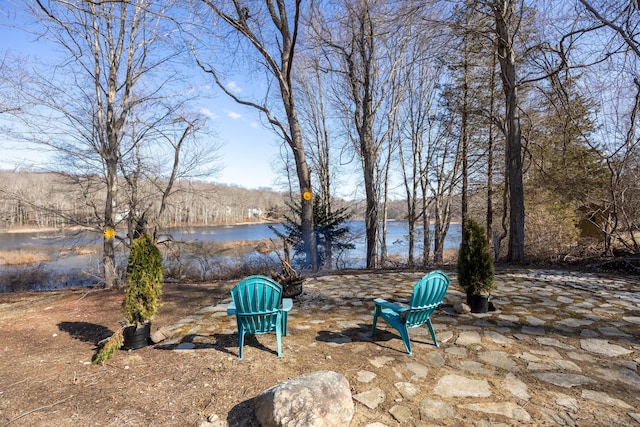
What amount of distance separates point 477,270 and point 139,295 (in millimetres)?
3775

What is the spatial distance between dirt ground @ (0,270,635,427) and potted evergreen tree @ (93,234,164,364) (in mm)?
150

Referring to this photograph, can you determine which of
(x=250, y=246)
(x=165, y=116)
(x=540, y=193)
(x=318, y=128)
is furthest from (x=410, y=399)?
(x=250, y=246)

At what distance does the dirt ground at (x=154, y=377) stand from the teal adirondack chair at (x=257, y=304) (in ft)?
0.89

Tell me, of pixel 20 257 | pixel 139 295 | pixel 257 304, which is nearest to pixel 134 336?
pixel 139 295

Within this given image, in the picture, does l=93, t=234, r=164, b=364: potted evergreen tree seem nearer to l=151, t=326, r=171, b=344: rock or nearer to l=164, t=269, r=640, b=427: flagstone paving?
l=151, t=326, r=171, b=344: rock

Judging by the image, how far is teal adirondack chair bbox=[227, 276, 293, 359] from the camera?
2676mm

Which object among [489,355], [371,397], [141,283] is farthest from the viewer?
[141,283]

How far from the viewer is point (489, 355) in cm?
268

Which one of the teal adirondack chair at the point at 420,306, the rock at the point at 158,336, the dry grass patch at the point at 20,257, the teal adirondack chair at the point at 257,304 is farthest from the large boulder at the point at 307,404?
the dry grass patch at the point at 20,257

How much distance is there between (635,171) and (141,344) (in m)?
9.51

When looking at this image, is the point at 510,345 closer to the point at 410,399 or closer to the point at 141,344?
the point at 410,399

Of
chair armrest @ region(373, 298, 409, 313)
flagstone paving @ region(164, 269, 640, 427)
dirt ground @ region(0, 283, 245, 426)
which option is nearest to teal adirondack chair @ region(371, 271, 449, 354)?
chair armrest @ region(373, 298, 409, 313)

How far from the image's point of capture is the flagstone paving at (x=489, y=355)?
1919 millimetres

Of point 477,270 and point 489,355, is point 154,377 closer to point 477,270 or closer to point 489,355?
point 489,355
